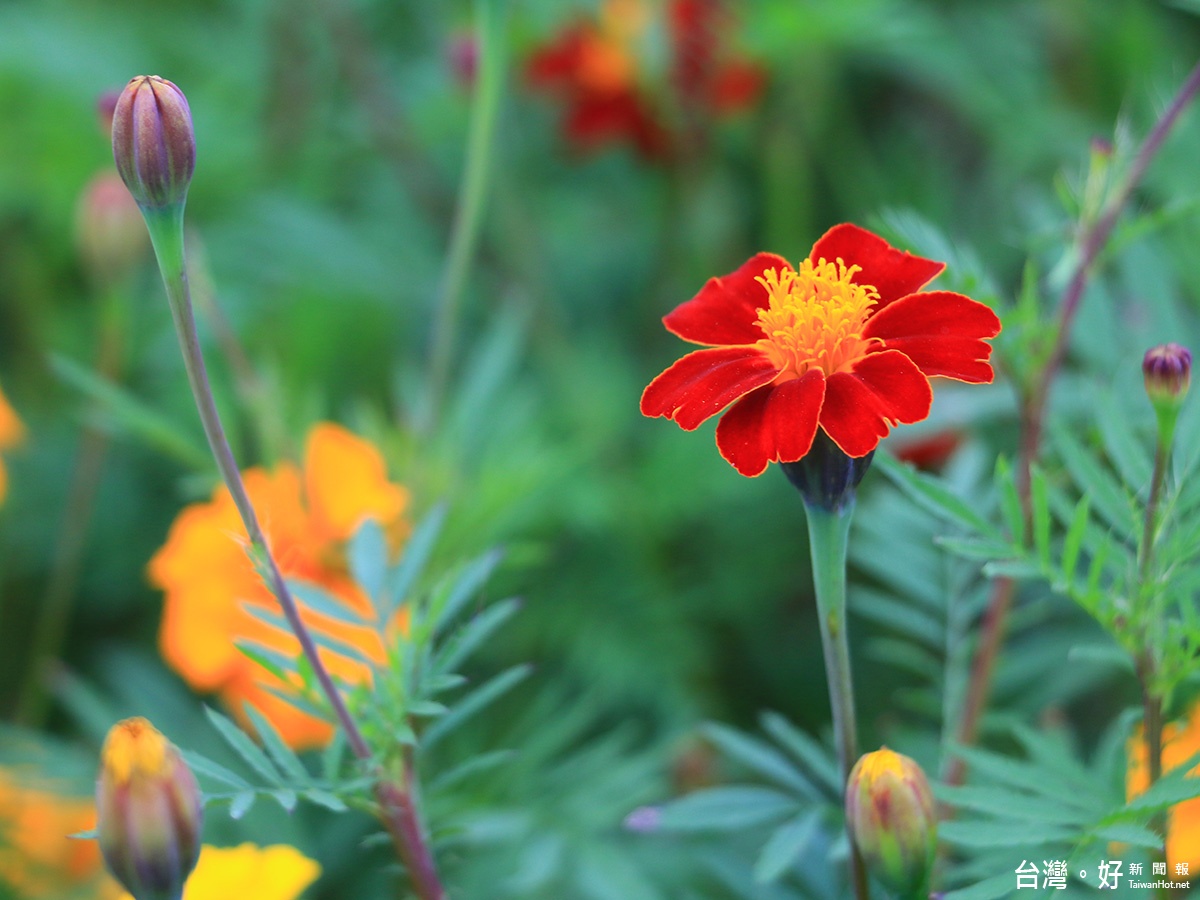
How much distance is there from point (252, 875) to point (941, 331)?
29 cm

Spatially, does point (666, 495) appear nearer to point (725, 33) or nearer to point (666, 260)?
point (666, 260)

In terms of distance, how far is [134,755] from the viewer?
0.91 feet

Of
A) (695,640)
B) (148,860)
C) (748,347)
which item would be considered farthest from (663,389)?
(695,640)

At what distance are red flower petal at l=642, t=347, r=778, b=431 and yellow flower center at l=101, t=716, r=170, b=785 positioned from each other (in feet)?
0.47

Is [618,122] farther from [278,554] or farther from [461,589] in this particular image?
[461,589]

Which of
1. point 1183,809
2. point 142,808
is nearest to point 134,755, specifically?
point 142,808

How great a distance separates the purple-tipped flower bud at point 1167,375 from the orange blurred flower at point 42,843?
1.58 feet

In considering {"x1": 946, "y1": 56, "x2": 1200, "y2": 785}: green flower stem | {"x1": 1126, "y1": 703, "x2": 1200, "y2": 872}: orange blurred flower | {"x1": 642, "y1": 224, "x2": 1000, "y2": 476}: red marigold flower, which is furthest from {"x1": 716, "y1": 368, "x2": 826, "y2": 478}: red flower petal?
{"x1": 1126, "y1": 703, "x2": 1200, "y2": 872}: orange blurred flower

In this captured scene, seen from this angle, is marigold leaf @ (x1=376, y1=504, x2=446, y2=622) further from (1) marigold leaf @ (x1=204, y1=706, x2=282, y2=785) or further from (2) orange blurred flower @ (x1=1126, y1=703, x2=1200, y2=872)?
(2) orange blurred flower @ (x1=1126, y1=703, x2=1200, y2=872)

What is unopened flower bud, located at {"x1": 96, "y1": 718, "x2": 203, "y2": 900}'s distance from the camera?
0.28 meters

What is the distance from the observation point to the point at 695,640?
757mm

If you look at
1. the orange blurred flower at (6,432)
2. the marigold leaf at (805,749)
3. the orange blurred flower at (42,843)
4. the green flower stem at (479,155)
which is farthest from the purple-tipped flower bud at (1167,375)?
the orange blurred flower at (6,432)

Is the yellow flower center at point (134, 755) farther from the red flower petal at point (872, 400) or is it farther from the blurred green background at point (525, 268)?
the blurred green background at point (525, 268)

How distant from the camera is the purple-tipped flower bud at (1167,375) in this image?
30cm
